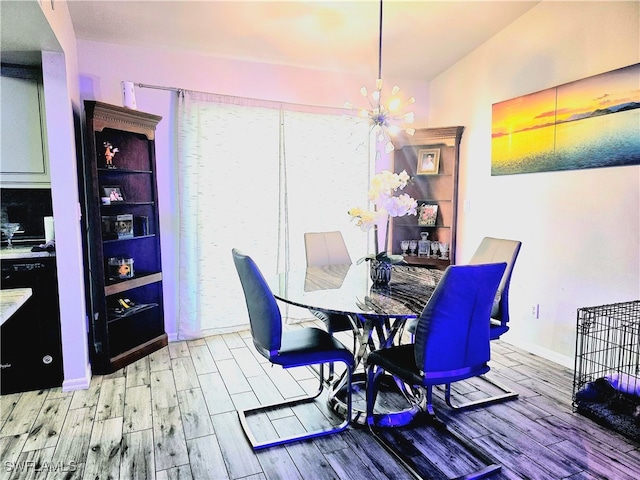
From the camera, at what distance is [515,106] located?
362 cm

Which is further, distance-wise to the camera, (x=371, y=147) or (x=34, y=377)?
(x=371, y=147)

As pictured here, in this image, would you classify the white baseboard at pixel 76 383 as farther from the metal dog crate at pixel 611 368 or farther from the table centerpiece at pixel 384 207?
the metal dog crate at pixel 611 368

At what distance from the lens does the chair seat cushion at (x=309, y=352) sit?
2.17 meters

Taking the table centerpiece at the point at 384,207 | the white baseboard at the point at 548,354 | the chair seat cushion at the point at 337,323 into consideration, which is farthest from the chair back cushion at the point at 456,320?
the white baseboard at the point at 548,354

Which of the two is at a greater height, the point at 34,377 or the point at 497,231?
the point at 497,231

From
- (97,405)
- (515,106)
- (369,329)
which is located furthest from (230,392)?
(515,106)

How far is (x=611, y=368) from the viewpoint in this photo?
2822mm

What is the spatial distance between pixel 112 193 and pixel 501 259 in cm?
295

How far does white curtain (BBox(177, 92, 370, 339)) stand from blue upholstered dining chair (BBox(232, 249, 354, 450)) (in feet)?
5.55

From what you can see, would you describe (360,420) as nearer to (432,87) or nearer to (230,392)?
(230,392)

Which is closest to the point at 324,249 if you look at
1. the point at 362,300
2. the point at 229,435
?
the point at 362,300

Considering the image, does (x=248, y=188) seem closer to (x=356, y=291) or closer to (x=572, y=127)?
(x=356, y=291)

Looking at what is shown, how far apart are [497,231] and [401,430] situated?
226cm

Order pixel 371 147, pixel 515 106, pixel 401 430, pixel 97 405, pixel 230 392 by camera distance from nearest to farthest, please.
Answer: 1. pixel 401 430
2. pixel 97 405
3. pixel 230 392
4. pixel 515 106
5. pixel 371 147
